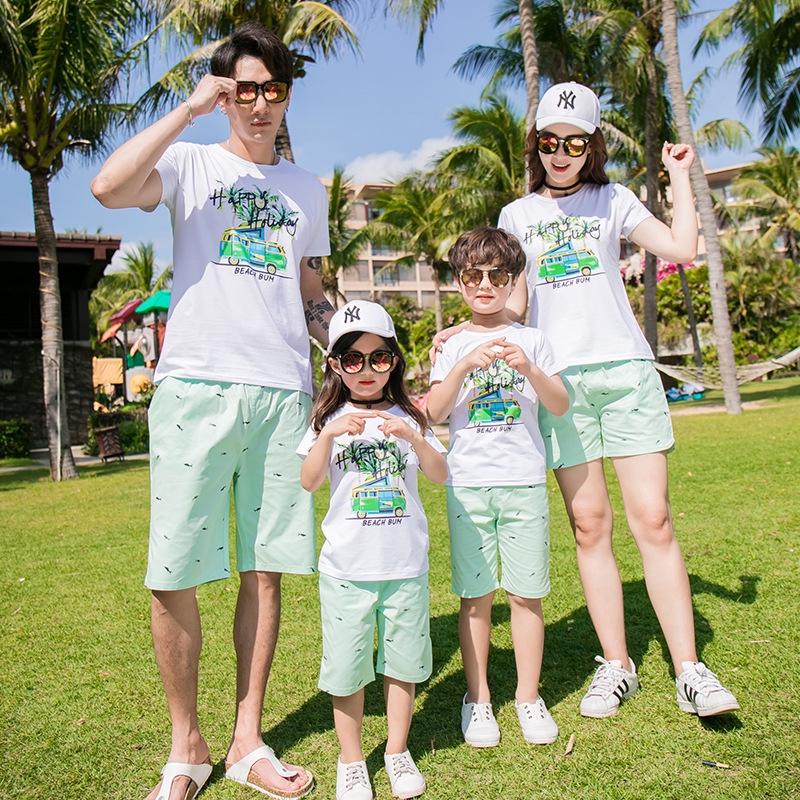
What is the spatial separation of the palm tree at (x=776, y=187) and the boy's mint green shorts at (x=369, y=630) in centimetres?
4135

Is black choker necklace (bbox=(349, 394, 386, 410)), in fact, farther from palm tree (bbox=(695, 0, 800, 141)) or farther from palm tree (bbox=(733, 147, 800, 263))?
palm tree (bbox=(733, 147, 800, 263))

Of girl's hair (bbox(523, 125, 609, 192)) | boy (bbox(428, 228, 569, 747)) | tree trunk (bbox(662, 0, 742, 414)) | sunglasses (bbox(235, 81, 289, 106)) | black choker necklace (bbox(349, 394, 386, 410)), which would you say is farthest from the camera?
tree trunk (bbox(662, 0, 742, 414))

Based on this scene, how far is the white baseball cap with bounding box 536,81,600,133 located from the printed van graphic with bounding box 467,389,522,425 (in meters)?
1.09

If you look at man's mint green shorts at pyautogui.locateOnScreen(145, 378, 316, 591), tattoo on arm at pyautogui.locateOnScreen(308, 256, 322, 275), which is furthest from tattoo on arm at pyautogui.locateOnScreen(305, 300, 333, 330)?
man's mint green shorts at pyautogui.locateOnScreen(145, 378, 316, 591)

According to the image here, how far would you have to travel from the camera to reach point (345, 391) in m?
2.81

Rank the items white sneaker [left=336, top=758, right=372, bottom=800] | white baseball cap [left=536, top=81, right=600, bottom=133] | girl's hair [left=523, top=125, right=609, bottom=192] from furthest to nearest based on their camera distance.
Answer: girl's hair [left=523, top=125, right=609, bottom=192], white baseball cap [left=536, top=81, right=600, bottom=133], white sneaker [left=336, top=758, right=372, bottom=800]

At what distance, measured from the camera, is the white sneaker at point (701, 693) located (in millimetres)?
2674

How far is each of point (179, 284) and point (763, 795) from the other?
246 cm

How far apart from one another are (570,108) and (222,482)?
6.38 feet

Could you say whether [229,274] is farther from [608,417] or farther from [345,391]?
[608,417]

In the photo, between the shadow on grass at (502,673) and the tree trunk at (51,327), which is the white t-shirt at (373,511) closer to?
the shadow on grass at (502,673)

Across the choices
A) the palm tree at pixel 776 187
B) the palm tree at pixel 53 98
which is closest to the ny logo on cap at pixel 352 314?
the palm tree at pixel 53 98

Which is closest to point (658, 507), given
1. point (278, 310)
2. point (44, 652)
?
point (278, 310)

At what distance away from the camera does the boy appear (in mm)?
2904
